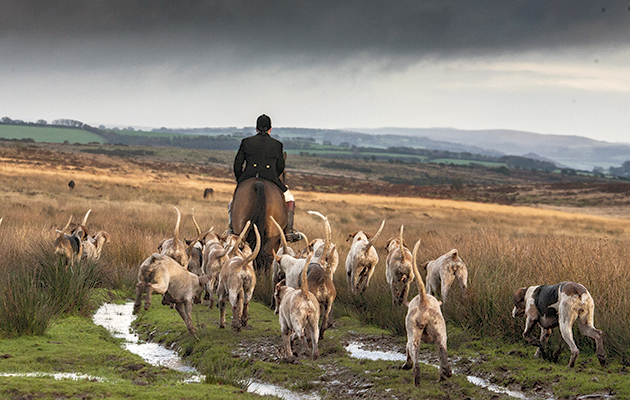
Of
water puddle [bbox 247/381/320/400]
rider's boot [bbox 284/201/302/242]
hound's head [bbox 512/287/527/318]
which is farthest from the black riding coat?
water puddle [bbox 247/381/320/400]

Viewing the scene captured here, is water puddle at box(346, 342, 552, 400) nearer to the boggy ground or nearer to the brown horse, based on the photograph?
the boggy ground

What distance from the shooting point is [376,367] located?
314 inches

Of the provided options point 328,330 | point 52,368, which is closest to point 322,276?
point 328,330

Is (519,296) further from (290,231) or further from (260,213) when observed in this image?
(290,231)

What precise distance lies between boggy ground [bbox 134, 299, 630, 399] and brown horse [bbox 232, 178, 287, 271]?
249 cm

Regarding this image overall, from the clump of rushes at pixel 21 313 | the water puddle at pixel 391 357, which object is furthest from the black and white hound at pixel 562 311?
the clump of rushes at pixel 21 313

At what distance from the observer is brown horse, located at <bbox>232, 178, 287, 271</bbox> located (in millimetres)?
12516

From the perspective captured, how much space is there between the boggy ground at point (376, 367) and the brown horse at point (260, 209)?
2487mm

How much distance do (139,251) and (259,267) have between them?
3.45 m

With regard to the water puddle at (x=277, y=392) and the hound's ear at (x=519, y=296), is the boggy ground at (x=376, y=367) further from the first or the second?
the hound's ear at (x=519, y=296)

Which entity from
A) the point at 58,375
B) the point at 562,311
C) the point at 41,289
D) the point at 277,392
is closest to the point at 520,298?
the point at 562,311

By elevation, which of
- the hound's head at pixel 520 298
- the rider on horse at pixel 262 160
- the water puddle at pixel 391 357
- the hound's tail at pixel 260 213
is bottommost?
the water puddle at pixel 391 357

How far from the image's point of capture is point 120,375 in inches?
286

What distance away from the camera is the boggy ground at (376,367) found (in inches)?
284
